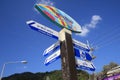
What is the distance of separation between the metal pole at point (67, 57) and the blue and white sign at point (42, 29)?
24cm

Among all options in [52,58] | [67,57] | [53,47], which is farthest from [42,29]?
[67,57]

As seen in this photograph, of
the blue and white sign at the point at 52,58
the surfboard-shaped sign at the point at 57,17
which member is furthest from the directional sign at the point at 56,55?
the surfboard-shaped sign at the point at 57,17

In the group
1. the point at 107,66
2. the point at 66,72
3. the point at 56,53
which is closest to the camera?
the point at 66,72

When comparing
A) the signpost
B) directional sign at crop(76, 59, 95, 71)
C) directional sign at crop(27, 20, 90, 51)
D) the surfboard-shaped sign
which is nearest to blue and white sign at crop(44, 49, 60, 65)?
the signpost

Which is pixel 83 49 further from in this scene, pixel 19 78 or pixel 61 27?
pixel 19 78

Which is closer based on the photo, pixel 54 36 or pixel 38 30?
pixel 38 30

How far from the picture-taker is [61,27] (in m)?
5.62

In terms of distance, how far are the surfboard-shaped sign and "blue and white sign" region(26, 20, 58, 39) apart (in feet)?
1.01

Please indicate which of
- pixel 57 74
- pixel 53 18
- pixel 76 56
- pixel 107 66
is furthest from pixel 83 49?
pixel 57 74

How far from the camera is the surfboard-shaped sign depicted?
207 inches

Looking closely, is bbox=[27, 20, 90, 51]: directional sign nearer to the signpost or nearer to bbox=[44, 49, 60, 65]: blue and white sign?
the signpost

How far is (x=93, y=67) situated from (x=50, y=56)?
5.14 feet

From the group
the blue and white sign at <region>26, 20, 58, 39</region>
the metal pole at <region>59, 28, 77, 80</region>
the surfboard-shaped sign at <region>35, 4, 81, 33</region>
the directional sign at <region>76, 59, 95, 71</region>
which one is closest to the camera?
the metal pole at <region>59, 28, 77, 80</region>

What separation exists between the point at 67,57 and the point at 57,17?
1435mm
